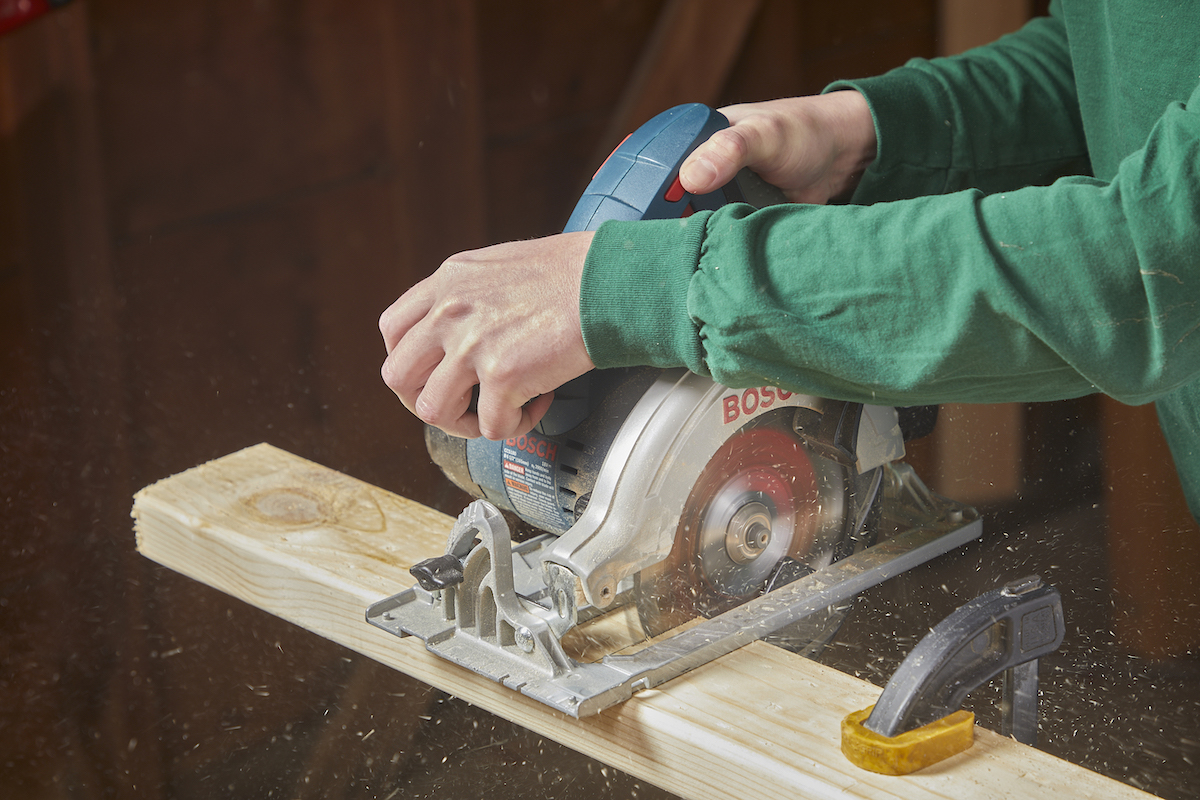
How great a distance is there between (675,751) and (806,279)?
40 cm

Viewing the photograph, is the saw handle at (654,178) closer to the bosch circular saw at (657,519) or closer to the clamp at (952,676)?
the bosch circular saw at (657,519)

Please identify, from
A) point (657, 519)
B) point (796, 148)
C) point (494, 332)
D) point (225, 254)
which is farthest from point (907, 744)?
point (225, 254)

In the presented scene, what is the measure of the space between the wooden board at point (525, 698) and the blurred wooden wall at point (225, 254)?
0.22 metres

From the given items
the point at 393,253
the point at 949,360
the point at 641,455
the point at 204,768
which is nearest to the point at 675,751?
the point at 641,455

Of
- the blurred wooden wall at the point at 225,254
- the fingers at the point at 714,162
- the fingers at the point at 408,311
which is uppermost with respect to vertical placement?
the fingers at the point at 714,162

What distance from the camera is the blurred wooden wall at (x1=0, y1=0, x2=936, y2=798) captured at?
1.61 meters

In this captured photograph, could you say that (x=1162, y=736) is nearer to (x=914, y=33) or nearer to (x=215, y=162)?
(x=215, y=162)

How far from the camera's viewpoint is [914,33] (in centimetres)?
396

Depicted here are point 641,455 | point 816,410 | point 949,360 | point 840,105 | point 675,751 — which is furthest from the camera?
point 840,105

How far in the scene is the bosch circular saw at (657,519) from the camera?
3.38 ft

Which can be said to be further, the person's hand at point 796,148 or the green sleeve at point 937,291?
the person's hand at point 796,148

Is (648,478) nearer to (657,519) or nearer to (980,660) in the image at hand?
(657,519)

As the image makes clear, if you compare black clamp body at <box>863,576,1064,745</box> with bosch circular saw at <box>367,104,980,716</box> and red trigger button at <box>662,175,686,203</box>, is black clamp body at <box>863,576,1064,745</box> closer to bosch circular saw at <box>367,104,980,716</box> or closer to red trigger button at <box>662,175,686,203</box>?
bosch circular saw at <box>367,104,980,716</box>

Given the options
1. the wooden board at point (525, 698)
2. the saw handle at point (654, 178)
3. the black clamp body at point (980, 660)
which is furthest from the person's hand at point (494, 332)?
the black clamp body at point (980, 660)
